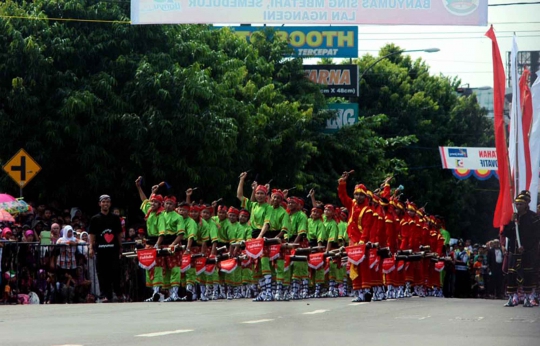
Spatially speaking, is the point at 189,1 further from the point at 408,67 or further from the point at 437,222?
the point at 408,67

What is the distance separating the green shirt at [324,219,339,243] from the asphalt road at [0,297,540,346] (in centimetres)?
599

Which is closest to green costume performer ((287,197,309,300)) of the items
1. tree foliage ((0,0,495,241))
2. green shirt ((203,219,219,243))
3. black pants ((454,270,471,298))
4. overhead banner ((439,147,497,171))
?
green shirt ((203,219,219,243))

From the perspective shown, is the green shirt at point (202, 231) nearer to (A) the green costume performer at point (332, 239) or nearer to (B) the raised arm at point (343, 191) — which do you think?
(A) the green costume performer at point (332, 239)

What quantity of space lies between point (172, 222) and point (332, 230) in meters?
3.83

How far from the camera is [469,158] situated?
52625 mm

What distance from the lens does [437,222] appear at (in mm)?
32594

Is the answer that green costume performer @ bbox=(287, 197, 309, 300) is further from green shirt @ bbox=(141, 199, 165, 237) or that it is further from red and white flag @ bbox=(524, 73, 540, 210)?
red and white flag @ bbox=(524, 73, 540, 210)

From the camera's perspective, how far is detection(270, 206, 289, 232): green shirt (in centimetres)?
2189

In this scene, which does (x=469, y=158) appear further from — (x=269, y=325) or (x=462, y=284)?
(x=269, y=325)

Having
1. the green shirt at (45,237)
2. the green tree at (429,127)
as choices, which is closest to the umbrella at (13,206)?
the green shirt at (45,237)

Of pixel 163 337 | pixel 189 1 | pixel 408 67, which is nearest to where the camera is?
pixel 163 337

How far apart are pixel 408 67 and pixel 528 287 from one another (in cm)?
5327

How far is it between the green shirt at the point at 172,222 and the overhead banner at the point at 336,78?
1134 inches

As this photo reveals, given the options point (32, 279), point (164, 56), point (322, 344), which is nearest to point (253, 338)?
point (322, 344)
